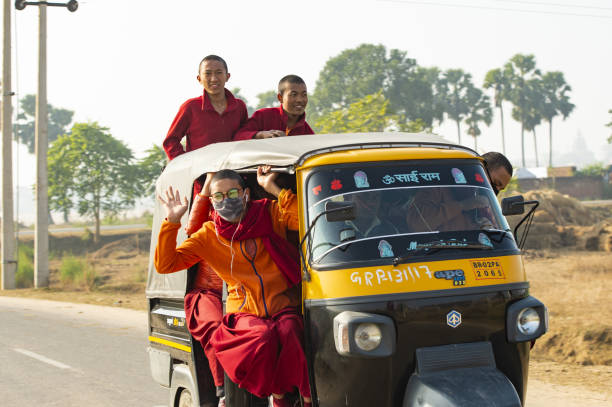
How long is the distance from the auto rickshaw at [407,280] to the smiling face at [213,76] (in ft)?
6.67

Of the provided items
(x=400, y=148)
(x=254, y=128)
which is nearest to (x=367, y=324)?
(x=400, y=148)

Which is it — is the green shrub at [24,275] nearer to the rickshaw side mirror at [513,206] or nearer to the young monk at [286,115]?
the young monk at [286,115]

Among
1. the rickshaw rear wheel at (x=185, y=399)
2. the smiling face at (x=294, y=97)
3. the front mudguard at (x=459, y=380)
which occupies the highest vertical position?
the smiling face at (x=294, y=97)

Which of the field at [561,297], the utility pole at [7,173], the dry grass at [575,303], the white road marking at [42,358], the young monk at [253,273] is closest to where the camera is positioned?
the young monk at [253,273]

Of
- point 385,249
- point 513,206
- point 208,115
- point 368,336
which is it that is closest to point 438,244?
point 385,249

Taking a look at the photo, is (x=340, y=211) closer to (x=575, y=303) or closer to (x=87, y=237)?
(x=575, y=303)

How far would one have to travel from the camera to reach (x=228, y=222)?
4711 millimetres

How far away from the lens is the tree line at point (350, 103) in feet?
123

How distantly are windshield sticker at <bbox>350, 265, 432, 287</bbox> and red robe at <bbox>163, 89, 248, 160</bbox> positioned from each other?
118 inches

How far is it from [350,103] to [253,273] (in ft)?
131

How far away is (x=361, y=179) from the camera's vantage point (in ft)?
14.4

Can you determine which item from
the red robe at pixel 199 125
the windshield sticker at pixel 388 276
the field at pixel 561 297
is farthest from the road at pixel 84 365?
the windshield sticker at pixel 388 276

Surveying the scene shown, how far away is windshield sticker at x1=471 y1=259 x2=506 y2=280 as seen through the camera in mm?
4191

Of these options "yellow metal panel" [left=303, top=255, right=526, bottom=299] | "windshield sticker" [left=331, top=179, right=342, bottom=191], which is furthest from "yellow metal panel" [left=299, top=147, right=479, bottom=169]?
"yellow metal panel" [left=303, top=255, right=526, bottom=299]
